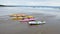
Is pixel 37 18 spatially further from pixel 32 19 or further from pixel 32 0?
pixel 32 0

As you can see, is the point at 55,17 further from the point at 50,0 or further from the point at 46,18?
the point at 50,0

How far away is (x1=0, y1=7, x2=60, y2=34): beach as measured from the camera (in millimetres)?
1518

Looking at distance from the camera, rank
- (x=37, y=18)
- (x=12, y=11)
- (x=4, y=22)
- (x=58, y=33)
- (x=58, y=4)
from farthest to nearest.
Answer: (x=58, y=4) → (x=12, y=11) → (x=37, y=18) → (x=4, y=22) → (x=58, y=33)

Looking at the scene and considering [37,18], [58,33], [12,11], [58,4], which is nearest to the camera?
[58,33]

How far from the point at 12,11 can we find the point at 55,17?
66 cm

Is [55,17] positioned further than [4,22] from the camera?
Yes

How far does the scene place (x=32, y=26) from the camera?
1626mm

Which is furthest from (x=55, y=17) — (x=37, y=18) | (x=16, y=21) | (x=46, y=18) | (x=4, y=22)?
(x=4, y=22)

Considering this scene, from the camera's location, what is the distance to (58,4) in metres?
2.25

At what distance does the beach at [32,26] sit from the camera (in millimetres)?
1518

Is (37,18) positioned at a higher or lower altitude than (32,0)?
lower

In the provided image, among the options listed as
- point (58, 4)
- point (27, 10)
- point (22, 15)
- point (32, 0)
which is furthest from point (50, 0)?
point (22, 15)

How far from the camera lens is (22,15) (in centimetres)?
186

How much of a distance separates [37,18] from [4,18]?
1.52 ft
